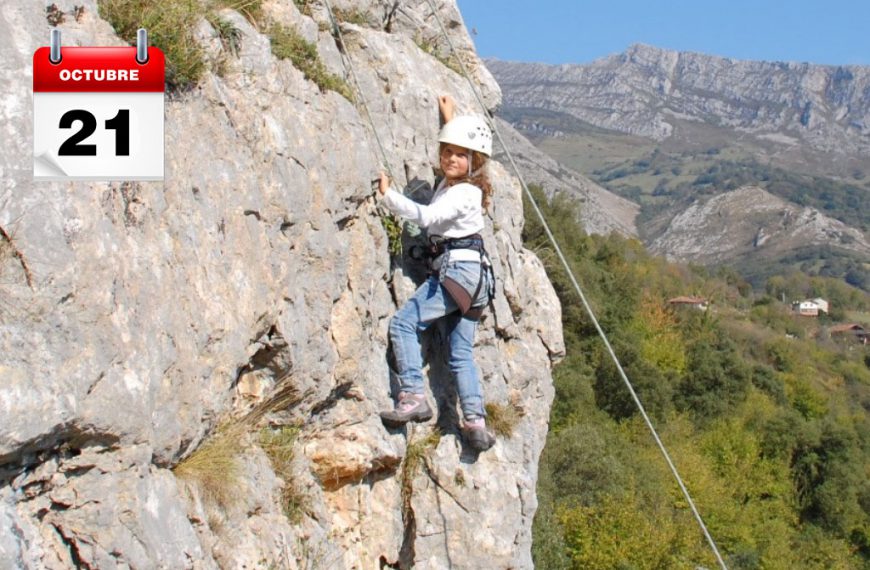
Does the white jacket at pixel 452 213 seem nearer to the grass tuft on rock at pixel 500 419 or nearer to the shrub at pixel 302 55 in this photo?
the shrub at pixel 302 55

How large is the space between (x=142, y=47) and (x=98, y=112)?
516 millimetres

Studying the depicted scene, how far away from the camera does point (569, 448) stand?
142 feet

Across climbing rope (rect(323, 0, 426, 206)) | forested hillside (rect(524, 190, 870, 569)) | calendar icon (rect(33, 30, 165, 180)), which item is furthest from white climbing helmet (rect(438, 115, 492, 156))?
forested hillside (rect(524, 190, 870, 569))

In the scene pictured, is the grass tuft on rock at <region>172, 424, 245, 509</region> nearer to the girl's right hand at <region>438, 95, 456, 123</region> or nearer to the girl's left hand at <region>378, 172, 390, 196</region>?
the girl's left hand at <region>378, 172, 390, 196</region>

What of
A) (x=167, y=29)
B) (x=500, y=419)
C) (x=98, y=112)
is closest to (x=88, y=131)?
(x=98, y=112)

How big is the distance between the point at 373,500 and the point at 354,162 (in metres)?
2.57

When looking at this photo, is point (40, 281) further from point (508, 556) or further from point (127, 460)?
point (508, 556)

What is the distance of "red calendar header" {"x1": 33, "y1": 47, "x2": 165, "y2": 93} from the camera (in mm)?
4602

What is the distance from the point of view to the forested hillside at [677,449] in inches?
1567

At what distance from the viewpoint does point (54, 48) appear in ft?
15.3

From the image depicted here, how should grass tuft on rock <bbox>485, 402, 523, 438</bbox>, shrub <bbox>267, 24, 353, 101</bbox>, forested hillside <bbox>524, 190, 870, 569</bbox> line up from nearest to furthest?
shrub <bbox>267, 24, 353, 101</bbox> < grass tuft on rock <bbox>485, 402, 523, 438</bbox> < forested hillside <bbox>524, 190, 870, 569</bbox>

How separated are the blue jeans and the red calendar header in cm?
278

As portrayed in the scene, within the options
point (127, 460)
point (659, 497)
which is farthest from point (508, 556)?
point (659, 497)

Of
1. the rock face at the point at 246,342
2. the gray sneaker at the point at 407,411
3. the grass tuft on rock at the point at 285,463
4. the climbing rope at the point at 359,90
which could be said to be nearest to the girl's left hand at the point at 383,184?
the rock face at the point at 246,342
